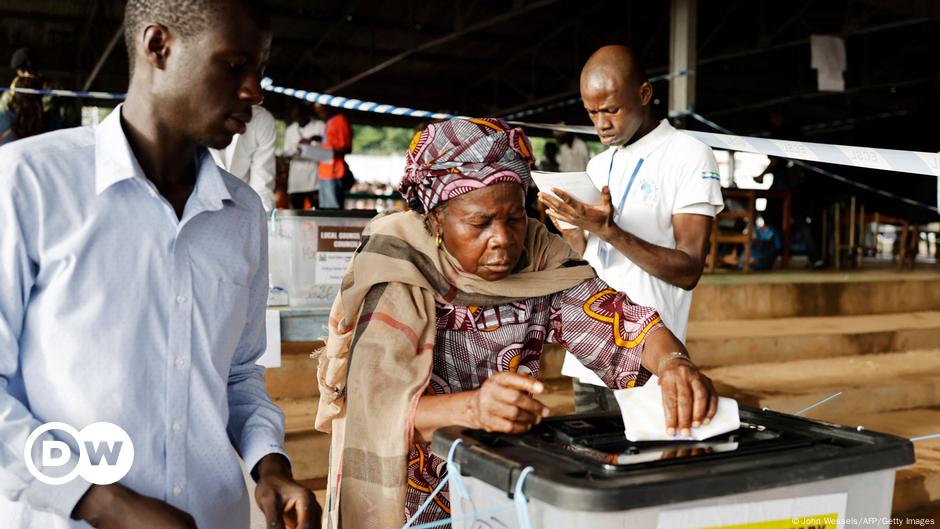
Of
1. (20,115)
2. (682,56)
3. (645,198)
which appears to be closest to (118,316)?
(645,198)

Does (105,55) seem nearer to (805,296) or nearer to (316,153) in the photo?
(316,153)

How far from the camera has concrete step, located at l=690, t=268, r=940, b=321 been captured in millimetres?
5633

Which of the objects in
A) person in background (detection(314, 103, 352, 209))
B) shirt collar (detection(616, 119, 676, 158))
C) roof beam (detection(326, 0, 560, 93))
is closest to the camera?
shirt collar (detection(616, 119, 676, 158))

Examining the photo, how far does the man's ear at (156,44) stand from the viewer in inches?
43.9

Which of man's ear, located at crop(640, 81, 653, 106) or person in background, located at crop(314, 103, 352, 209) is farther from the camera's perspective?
person in background, located at crop(314, 103, 352, 209)

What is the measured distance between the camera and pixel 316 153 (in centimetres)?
684

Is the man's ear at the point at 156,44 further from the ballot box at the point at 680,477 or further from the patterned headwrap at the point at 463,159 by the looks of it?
the ballot box at the point at 680,477

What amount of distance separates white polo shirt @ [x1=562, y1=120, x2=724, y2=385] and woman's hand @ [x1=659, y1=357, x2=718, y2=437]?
2.83ft

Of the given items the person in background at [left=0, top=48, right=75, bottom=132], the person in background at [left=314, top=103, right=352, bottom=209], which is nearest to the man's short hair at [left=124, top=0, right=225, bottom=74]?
the person in background at [left=0, top=48, right=75, bottom=132]

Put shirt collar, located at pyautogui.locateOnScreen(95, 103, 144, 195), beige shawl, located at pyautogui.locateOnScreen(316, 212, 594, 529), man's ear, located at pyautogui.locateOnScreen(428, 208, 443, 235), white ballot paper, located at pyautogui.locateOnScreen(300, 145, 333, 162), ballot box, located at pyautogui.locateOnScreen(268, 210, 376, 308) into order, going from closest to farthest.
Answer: shirt collar, located at pyautogui.locateOnScreen(95, 103, 144, 195), beige shawl, located at pyautogui.locateOnScreen(316, 212, 594, 529), man's ear, located at pyautogui.locateOnScreen(428, 208, 443, 235), ballot box, located at pyautogui.locateOnScreen(268, 210, 376, 308), white ballot paper, located at pyautogui.locateOnScreen(300, 145, 333, 162)

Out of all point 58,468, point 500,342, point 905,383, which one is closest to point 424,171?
Answer: point 500,342

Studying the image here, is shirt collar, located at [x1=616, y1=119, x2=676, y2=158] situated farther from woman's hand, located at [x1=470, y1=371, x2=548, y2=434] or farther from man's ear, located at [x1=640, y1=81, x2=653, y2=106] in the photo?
woman's hand, located at [x1=470, y1=371, x2=548, y2=434]

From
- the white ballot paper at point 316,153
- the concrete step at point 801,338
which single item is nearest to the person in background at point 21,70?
the white ballot paper at point 316,153

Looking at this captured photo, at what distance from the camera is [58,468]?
1.01 metres
